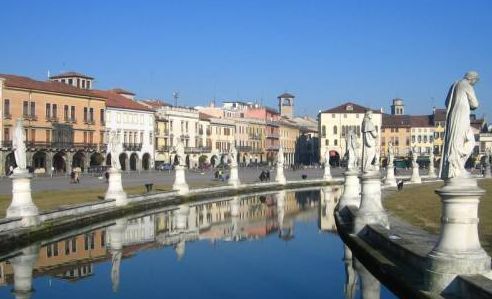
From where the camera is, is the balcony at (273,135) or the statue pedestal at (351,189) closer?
the statue pedestal at (351,189)

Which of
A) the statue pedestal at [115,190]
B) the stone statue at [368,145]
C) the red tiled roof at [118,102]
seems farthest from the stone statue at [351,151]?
the red tiled roof at [118,102]

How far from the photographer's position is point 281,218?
109 ft

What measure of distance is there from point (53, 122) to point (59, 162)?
18.0 feet

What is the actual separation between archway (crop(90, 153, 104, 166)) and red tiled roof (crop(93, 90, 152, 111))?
292 inches

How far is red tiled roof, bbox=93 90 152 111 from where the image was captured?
9439 cm

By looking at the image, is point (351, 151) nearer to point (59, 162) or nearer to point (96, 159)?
point (59, 162)

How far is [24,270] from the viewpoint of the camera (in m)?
17.7

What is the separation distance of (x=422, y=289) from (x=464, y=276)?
126 centimetres

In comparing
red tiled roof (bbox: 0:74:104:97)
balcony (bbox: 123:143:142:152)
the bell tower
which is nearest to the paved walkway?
red tiled roof (bbox: 0:74:104:97)

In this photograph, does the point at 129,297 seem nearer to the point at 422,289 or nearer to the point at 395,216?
the point at 422,289

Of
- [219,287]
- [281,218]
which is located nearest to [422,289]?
[219,287]

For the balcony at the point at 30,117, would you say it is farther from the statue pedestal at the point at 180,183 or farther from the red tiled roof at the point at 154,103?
the statue pedestal at the point at 180,183

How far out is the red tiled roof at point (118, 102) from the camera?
310ft

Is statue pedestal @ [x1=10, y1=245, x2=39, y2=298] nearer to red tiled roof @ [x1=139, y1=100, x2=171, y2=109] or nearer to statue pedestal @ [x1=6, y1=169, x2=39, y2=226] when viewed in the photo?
statue pedestal @ [x1=6, y1=169, x2=39, y2=226]
